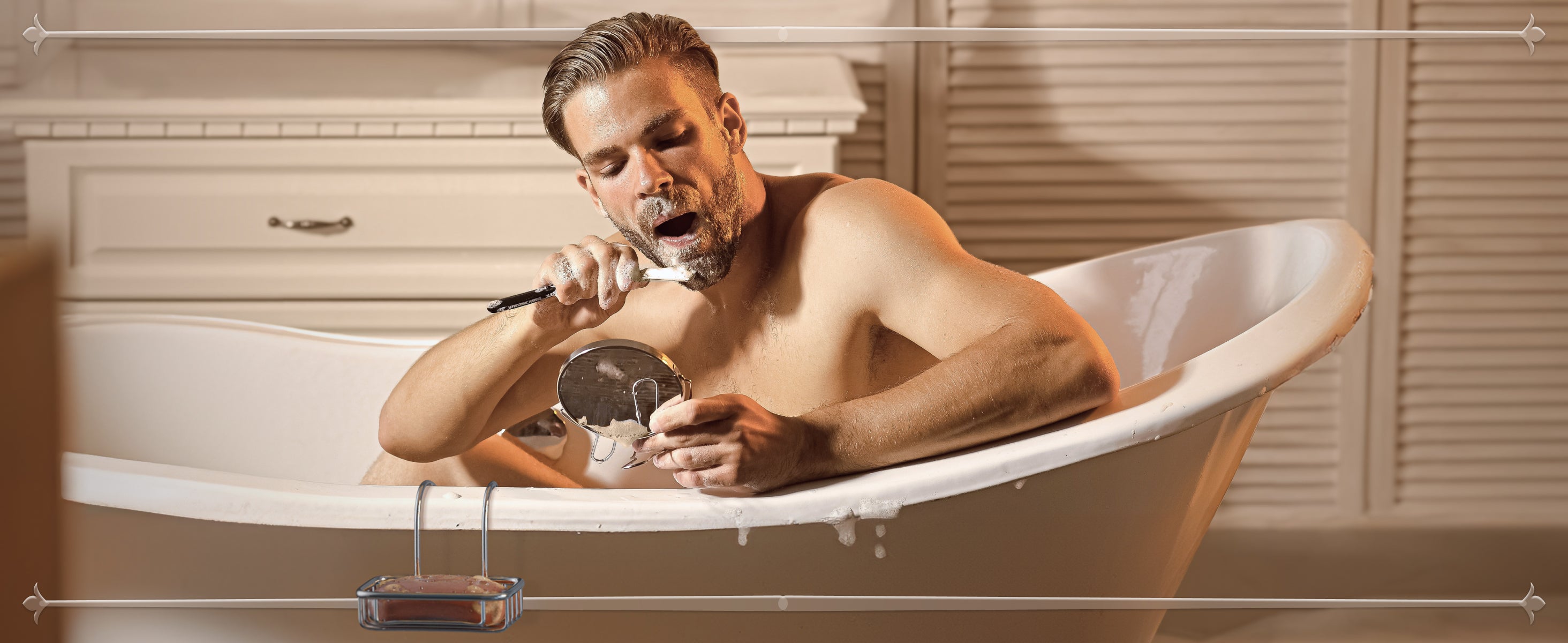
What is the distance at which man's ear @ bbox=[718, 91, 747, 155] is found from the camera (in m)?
0.90

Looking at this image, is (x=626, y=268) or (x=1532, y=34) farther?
(x=1532, y=34)

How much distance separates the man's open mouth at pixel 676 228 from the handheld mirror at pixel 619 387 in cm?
11

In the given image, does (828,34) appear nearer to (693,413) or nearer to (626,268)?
(626,268)

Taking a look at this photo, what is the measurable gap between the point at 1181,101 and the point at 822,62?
0.55 meters

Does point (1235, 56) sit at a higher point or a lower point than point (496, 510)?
higher

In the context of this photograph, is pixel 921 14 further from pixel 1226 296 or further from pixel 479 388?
pixel 479 388

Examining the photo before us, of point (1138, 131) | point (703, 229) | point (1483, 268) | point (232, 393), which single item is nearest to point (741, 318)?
point (703, 229)

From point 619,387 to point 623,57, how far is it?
0.25 m

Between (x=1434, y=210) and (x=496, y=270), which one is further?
(x=1434, y=210)

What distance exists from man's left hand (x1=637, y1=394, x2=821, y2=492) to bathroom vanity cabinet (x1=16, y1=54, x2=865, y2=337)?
78cm

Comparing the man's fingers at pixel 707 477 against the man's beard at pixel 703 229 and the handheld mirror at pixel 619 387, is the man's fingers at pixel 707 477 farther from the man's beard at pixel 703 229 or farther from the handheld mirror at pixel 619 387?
the man's beard at pixel 703 229

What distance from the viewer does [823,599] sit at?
2.39 feet

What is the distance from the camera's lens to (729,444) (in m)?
0.67

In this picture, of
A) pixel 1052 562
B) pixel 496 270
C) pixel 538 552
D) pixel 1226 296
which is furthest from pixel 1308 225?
pixel 496 270
